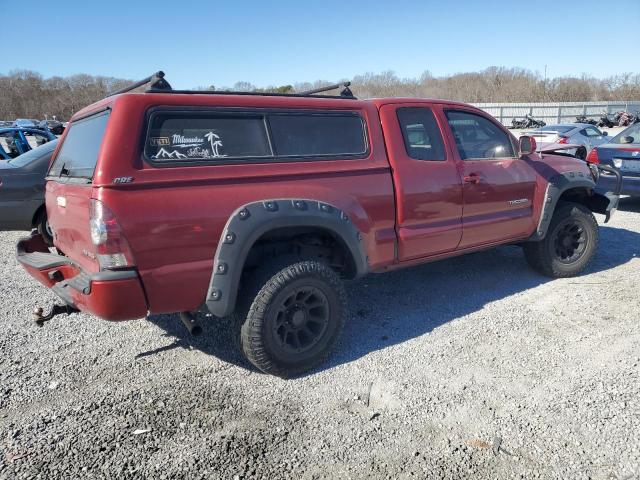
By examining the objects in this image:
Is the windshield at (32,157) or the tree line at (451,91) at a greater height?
the tree line at (451,91)

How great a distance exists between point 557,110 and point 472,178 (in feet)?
131

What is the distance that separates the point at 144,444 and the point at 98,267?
3.36 ft

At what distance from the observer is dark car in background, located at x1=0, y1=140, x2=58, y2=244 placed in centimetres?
598

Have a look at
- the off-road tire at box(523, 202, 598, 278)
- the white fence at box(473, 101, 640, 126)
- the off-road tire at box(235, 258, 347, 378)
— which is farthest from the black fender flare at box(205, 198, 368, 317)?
the white fence at box(473, 101, 640, 126)

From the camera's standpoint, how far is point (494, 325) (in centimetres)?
398

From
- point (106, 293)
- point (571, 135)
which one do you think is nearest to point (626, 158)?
point (571, 135)

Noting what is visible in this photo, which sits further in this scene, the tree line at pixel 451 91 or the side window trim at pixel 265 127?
the tree line at pixel 451 91

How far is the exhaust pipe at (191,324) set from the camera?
2998mm

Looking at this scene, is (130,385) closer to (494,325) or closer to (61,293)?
(61,293)

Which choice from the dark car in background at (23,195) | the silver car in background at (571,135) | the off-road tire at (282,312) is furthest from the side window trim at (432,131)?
the silver car in background at (571,135)

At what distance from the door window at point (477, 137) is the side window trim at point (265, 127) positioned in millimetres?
1077

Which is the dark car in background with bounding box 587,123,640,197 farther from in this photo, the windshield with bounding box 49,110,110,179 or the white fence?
the white fence

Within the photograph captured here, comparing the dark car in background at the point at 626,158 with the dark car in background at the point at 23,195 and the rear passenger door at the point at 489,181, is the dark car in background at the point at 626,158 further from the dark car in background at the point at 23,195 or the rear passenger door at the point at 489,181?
the dark car in background at the point at 23,195

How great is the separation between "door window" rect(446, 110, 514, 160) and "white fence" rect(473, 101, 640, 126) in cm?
3577
